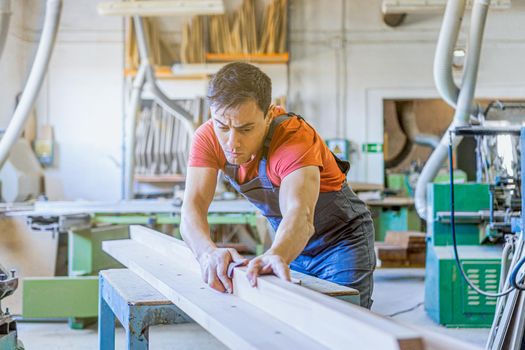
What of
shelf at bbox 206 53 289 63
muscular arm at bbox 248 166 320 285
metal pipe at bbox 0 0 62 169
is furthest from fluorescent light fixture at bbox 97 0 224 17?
muscular arm at bbox 248 166 320 285

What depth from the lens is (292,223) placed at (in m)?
1.53

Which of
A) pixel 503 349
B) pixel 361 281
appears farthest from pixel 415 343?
pixel 503 349

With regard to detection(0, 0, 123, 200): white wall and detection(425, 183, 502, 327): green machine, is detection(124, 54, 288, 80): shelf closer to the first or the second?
detection(0, 0, 123, 200): white wall

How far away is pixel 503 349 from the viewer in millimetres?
2219

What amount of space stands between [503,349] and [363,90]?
5.27 m

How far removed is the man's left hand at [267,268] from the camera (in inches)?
53.6

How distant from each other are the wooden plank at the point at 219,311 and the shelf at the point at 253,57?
5.08 m

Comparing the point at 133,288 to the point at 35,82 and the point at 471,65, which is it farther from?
the point at 471,65

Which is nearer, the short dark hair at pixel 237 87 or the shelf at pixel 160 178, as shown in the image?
the short dark hair at pixel 237 87

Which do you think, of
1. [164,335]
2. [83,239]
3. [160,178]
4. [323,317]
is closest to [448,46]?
[164,335]

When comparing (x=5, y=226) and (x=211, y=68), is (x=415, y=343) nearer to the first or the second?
(x=5, y=226)

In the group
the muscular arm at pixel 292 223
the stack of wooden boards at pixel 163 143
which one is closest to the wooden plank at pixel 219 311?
the muscular arm at pixel 292 223

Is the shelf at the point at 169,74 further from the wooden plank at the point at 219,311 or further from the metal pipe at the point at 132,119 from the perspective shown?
the wooden plank at the point at 219,311

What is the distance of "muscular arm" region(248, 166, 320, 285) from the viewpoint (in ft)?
4.62
